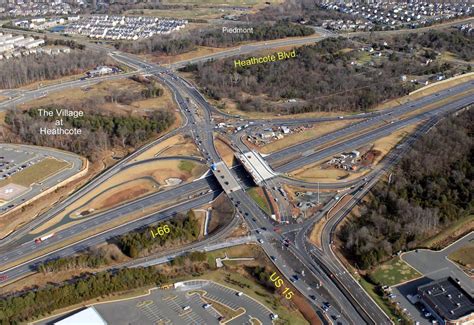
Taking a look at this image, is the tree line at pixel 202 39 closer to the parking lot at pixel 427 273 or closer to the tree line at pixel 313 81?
the tree line at pixel 313 81

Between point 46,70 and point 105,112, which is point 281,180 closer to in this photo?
point 105,112

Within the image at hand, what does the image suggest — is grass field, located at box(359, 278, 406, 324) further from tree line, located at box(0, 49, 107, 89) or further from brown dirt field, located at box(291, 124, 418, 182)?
tree line, located at box(0, 49, 107, 89)

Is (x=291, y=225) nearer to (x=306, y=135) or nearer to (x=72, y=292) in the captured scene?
(x=306, y=135)

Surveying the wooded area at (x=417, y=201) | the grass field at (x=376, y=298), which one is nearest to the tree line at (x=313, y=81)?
the wooded area at (x=417, y=201)

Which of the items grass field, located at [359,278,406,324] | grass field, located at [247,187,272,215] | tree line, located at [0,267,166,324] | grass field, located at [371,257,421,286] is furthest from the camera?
grass field, located at [247,187,272,215]

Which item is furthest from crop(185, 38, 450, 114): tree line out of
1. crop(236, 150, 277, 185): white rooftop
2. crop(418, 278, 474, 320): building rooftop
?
crop(418, 278, 474, 320): building rooftop

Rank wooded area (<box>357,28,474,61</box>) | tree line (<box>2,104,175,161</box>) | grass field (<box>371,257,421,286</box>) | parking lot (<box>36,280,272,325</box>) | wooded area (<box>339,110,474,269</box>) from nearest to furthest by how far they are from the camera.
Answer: parking lot (<box>36,280,272,325</box>), grass field (<box>371,257,421,286</box>), wooded area (<box>339,110,474,269</box>), tree line (<box>2,104,175,161</box>), wooded area (<box>357,28,474,61</box>)
